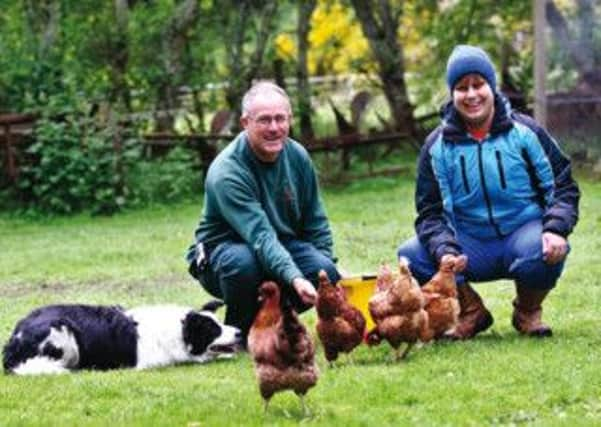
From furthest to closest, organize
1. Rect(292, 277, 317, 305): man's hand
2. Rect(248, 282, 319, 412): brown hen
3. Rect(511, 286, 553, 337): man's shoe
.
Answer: Rect(511, 286, 553, 337): man's shoe
Rect(292, 277, 317, 305): man's hand
Rect(248, 282, 319, 412): brown hen

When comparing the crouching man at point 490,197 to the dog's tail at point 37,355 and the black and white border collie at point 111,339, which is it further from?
the dog's tail at point 37,355

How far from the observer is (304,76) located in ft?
69.4

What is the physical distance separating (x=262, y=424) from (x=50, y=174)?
442 inches

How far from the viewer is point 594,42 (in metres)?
15.2

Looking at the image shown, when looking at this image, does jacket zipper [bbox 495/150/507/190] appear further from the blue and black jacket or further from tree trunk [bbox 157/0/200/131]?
tree trunk [bbox 157/0/200/131]

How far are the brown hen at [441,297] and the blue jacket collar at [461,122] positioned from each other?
0.76 metres

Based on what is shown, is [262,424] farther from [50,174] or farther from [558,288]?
[50,174]

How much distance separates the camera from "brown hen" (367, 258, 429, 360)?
675 cm

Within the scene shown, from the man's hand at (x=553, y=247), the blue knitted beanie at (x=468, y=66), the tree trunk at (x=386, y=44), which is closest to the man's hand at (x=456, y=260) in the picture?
the man's hand at (x=553, y=247)

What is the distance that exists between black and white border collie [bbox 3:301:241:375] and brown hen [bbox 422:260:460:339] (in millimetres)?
1176

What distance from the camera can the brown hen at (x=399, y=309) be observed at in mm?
6746

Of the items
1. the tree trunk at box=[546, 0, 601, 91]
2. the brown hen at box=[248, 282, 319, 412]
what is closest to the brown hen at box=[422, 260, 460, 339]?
the brown hen at box=[248, 282, 319, 412]

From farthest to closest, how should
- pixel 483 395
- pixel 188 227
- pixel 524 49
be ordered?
pixel 524 49, pixel 188 227, pixel 483 395

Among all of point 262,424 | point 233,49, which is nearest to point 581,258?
point 262,424
